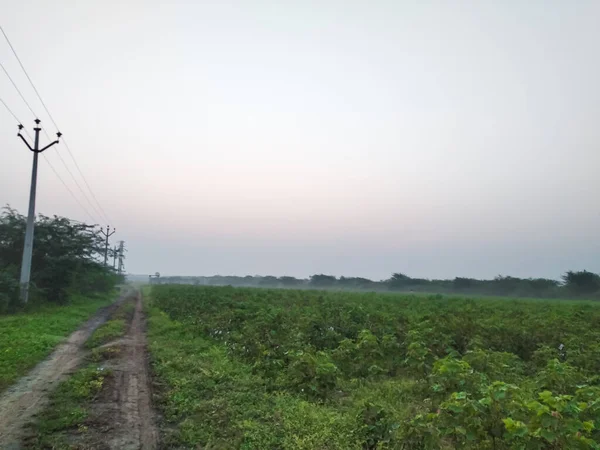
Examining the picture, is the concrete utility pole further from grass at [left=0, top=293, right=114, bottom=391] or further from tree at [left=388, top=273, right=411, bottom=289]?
tree at [left=388, top=273, right=411, bottom=289]

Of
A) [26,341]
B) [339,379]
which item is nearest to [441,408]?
[339,379]

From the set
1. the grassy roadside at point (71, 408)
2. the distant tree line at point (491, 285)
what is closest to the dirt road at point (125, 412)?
the grassy roadside at point (71, 408)

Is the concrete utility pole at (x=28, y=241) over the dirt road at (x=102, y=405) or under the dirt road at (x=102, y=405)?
over

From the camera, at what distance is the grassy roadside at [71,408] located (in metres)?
6.02

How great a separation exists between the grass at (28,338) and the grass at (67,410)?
55.9 inches

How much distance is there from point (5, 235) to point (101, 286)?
23175 millimetres

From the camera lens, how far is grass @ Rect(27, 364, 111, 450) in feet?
19.6

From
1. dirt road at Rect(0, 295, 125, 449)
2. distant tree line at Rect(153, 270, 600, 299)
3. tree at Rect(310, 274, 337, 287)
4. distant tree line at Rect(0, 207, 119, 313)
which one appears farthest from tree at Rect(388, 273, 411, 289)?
→ dirt road at Rect(0, 295, 125, 449)

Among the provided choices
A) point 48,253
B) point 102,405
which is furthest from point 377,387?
point 48,253

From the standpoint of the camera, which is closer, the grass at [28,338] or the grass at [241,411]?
the grass at [241,411]

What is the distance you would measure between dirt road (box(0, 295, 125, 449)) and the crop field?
2119 mm

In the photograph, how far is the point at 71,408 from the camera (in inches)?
289

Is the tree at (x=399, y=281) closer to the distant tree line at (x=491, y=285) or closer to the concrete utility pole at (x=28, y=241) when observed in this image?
the distant tree line at (x=491, y=285)

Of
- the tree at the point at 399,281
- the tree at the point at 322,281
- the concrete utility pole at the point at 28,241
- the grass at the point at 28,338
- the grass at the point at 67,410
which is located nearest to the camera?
the grass at the point at 67,410
